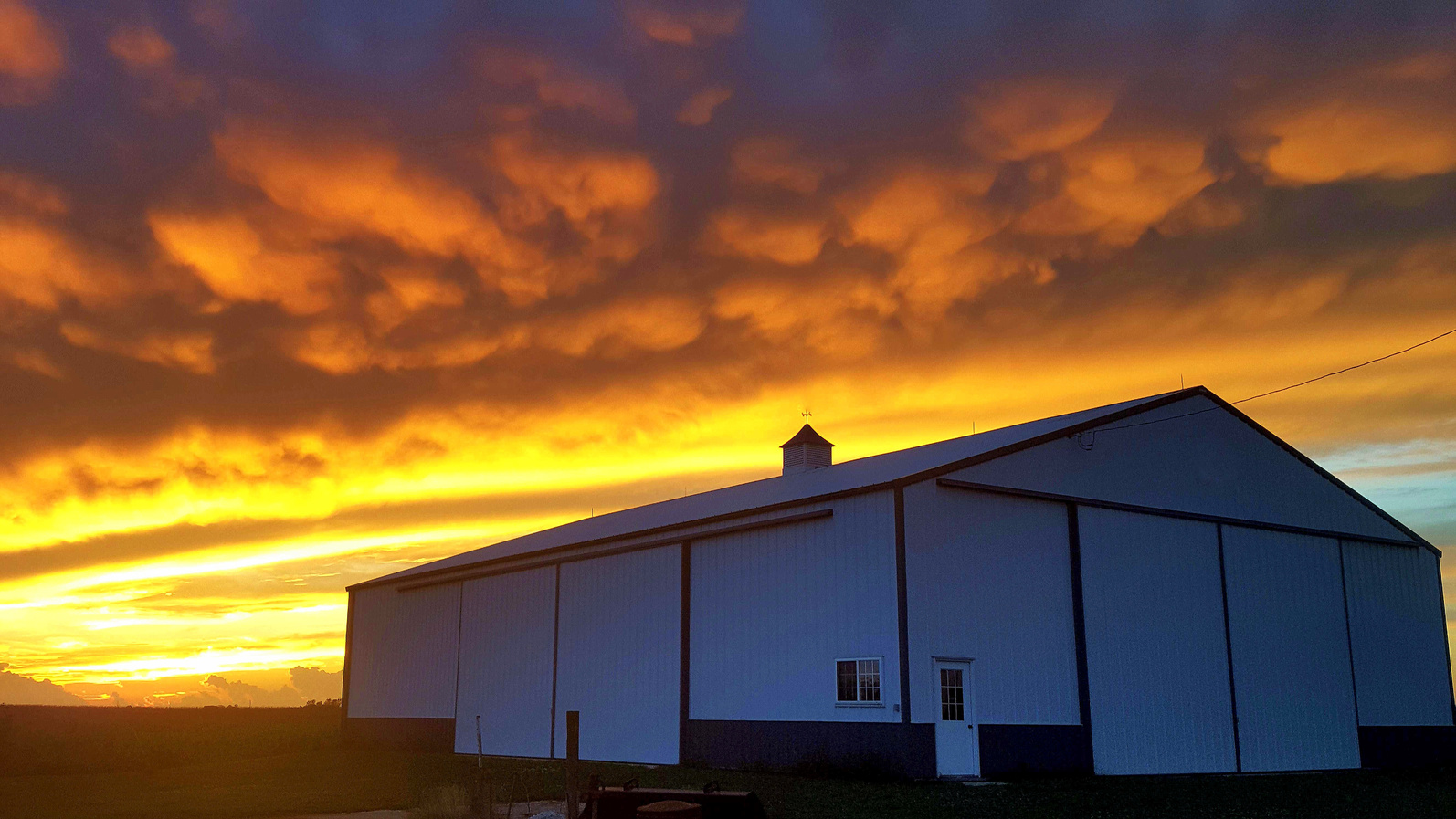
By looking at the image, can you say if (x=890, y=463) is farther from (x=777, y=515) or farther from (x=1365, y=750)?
(x=1365, y=750)

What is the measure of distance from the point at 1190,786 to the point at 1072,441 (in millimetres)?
7918

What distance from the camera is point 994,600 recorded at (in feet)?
83.8

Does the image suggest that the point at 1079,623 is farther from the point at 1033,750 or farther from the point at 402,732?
the point at 402,732

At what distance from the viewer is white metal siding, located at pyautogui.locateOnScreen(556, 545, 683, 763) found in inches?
1166

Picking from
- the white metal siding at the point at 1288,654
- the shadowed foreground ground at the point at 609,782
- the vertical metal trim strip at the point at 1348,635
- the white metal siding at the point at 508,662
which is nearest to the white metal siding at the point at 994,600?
the shadowed foreground ground at the point at 609,782

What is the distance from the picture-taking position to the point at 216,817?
64.6 feet

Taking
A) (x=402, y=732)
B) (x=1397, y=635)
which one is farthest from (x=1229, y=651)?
(x=402, y=732)

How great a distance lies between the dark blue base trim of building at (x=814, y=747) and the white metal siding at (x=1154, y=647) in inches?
210

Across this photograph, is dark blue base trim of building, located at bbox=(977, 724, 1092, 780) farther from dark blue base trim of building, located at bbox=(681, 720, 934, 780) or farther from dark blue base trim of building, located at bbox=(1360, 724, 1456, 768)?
dark blue base trim of building, located at bbox=(1360, 724, 1456, 768)

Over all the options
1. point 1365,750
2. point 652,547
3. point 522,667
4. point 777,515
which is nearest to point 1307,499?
point 1365,750

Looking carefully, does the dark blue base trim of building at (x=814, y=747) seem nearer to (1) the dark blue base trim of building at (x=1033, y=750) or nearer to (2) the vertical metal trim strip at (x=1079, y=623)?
(1) the dark blue base trim of building at (x=1033, y=750)

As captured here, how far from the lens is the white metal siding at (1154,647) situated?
2669 centimetres

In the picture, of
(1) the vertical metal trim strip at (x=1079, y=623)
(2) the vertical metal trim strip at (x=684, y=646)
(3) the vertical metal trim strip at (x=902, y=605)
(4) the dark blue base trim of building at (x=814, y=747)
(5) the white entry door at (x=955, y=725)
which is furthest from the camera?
(2) the vertical metal trim strip at (x=684, y=646)

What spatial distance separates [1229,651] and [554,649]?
17832mm
